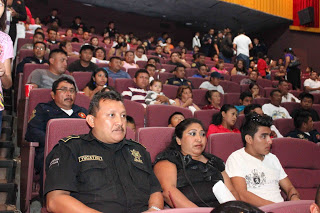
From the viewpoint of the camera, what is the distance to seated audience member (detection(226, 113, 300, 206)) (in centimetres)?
210

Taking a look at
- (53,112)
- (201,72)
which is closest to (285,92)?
(201,72)

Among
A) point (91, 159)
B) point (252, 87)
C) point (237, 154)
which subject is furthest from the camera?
point (252, 87)

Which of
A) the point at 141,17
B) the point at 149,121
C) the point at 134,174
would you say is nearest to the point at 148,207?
the point at 134,174

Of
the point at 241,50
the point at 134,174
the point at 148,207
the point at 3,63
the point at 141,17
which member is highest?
the point at 141,17

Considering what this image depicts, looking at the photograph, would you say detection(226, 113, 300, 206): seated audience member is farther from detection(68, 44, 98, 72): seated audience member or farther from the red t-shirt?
detection(68, 44, 98, 72): seated audience member

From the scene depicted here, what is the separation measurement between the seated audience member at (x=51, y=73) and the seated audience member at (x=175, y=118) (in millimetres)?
992

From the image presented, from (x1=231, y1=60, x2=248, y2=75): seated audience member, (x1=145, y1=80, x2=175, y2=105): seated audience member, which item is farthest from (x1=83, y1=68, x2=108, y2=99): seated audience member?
(x1=231, y1=60, x2=248, y2=75): seated audience member

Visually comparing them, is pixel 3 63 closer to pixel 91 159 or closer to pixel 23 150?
pixel 91 159

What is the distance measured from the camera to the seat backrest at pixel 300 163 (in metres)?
2.47

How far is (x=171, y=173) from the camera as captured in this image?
1861mm

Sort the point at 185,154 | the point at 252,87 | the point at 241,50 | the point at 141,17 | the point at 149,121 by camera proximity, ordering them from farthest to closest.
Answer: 1. the point at 141,17
2. the point at 241,50
3. the point at 252,87
4. the point at 149,121
5. the point at 185,154

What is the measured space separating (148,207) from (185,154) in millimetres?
529

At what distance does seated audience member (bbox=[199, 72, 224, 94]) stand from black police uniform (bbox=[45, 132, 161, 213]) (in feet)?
11.6

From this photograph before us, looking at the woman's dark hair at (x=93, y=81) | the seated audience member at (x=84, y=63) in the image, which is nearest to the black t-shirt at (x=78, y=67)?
the seated audience member at (x=84, y=63)
